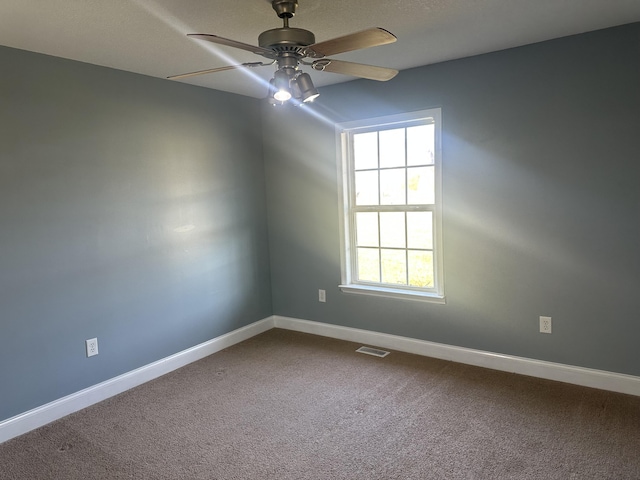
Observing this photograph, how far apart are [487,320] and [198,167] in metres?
2.57

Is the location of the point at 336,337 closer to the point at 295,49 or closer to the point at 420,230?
the point at 420,230

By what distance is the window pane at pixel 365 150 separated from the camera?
373 centimetres

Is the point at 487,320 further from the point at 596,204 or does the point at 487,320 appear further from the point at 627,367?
the point at 596,204

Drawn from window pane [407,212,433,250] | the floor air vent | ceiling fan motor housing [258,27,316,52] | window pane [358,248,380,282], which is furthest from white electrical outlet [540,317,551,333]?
ceiling fan motor housing [258,27,316,52]

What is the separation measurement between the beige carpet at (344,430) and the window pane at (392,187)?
1.32m

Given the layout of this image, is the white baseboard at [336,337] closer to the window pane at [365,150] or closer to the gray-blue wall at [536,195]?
the gray-blue wall at [536,195]

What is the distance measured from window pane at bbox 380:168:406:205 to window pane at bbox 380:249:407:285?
0.42 meters

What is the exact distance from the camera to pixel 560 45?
2.78 m

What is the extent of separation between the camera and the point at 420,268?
3.59m

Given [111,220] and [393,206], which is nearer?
[111,220]

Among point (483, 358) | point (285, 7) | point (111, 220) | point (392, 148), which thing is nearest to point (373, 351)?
point (483, 358)

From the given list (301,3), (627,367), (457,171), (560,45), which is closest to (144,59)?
(301,3)

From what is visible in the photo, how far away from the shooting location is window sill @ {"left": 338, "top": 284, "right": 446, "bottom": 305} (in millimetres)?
→ 3463

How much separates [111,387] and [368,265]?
86.9 inches
